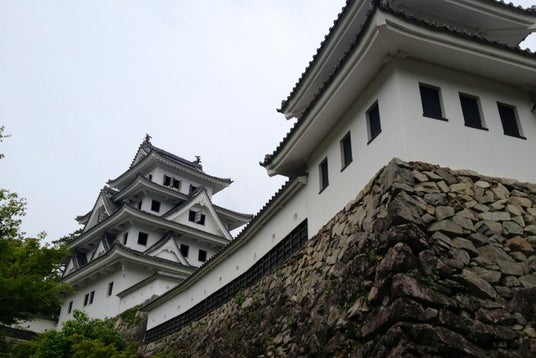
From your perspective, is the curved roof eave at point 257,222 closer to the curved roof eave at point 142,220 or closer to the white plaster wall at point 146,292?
the white plaster wall at point 146,292

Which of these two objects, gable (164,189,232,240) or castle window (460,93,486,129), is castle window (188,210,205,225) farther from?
castle window (460,93,486,129)

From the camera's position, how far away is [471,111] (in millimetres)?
8859

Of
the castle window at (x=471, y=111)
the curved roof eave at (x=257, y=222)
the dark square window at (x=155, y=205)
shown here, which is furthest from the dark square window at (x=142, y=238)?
the castle window at (x=471, y=111)

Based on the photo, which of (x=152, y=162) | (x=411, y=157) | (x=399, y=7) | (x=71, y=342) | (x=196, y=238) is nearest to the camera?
(x=411, y=157)

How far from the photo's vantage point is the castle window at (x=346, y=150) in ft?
31.8

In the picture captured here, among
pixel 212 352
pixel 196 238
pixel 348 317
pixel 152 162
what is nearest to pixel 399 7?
pixel 348 317

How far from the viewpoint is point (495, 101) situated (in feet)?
29.9

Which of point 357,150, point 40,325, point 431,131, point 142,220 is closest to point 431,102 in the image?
point 431,131

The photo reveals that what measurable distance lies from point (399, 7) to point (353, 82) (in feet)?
7.23

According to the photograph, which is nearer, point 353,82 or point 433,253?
point 433,253

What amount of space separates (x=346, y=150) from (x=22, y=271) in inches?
399

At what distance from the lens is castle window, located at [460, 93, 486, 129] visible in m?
8.67

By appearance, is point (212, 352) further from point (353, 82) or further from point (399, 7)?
point (399, 7)

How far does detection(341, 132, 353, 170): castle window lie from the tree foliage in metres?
7.85
